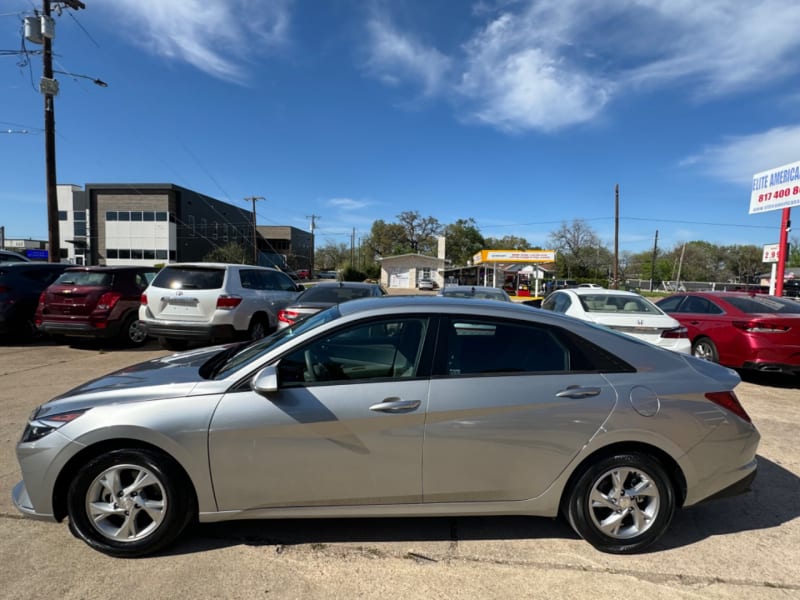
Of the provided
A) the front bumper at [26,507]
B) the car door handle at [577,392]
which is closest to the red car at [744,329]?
the car door handle at [577,392]

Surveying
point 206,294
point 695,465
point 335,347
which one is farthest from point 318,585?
point 206,294

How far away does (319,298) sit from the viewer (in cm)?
818

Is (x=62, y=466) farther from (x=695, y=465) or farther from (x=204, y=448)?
(x=695, y=465)

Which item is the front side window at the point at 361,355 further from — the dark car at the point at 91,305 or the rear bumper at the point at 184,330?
the dark car at the point at 91,305

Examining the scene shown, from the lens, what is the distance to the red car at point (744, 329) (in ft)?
21.8

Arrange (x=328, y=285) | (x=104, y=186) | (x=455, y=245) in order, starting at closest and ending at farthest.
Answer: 1. (x=328, y=285)
2. (x=104, y=186)
3. (x=455, y=245)

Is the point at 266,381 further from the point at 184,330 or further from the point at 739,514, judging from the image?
the point at 184,330

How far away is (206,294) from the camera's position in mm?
8078

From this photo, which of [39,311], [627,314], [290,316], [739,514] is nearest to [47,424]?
[739,514]

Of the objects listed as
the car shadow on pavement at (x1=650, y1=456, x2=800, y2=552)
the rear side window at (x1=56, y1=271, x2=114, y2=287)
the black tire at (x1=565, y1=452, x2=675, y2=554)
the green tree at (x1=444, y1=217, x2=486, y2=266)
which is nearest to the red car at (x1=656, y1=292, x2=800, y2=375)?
the car shadow on pavement at (x1=650, y1=456, x2=800, y2=552)

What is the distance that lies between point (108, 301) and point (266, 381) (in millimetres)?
7765

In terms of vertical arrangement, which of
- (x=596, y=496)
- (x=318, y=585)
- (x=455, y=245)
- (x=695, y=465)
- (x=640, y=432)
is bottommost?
(x=318, y=585)

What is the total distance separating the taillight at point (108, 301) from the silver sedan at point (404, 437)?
6712 mm

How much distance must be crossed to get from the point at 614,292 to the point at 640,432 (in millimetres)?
5799
